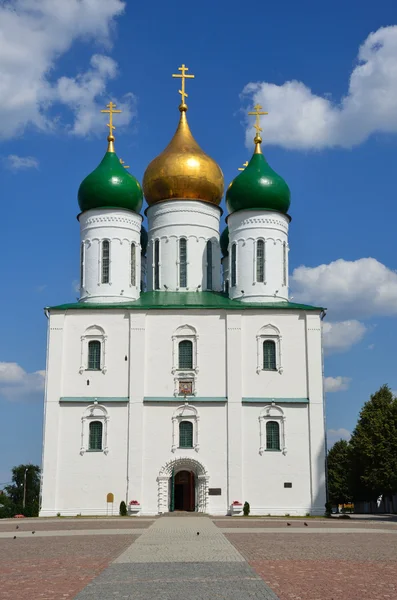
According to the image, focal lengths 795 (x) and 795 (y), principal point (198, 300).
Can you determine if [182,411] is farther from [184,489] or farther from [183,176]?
[183,176]

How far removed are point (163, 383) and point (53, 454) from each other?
17.9 feet

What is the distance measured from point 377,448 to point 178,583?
89.3 ft

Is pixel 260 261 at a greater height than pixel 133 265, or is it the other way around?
pixel 260 261

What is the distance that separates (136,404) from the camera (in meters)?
33.6

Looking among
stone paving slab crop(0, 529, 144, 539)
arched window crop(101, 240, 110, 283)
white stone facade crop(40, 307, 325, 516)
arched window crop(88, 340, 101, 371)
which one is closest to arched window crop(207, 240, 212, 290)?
white stone facade crop(40, 307, 325, 516)

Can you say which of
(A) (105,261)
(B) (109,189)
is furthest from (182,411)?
(B) (109,189)

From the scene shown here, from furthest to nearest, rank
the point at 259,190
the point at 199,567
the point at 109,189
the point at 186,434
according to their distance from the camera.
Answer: the point at 259,190 < the point at 109,189 < the point at 186,434 < the point at 199,567

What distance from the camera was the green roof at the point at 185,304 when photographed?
34688 millimetres

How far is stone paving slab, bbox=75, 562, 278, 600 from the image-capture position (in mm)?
8992

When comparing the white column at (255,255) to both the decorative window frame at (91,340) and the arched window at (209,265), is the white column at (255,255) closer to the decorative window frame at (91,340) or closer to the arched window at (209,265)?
the arched window at (209,265)

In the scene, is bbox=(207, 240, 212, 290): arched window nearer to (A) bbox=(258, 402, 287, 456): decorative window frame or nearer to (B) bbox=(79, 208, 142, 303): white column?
(B) bbox=(79, 208, 142, 303): white column

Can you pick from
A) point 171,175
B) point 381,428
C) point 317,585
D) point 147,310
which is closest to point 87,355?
point 147,310

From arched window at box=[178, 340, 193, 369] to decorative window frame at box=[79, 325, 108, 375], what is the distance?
3233 millimetres

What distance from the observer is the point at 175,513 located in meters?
32.2
